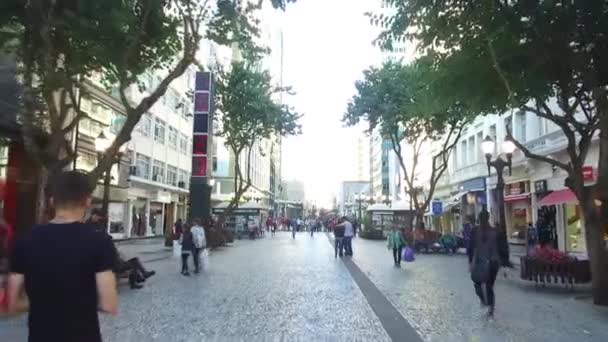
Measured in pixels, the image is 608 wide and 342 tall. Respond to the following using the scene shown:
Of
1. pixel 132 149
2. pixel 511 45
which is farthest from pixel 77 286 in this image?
pixel 132 149

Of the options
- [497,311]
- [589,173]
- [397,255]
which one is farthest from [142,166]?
[497,311]

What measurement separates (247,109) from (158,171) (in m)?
15.7

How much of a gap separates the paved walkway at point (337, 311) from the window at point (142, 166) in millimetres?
23767

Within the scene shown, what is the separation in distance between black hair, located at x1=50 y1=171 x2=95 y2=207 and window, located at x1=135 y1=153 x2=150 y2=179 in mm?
36000

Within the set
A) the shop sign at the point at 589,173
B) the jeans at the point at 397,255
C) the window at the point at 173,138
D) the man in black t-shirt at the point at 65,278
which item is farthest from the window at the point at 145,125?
the man in black t-shirt at the point at 65,278

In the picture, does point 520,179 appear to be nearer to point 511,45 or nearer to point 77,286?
point 511,45

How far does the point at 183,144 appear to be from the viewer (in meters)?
50.5

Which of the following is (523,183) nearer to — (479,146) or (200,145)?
(479,146)

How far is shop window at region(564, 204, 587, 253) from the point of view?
2374cm

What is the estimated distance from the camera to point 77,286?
2.88 metres

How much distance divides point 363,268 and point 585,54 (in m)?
9.43

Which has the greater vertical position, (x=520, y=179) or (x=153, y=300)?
(x=520, y=179)

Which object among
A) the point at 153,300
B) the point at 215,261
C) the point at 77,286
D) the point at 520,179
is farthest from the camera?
the point at 520,179

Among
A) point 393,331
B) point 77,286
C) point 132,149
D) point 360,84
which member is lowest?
point 393,331
